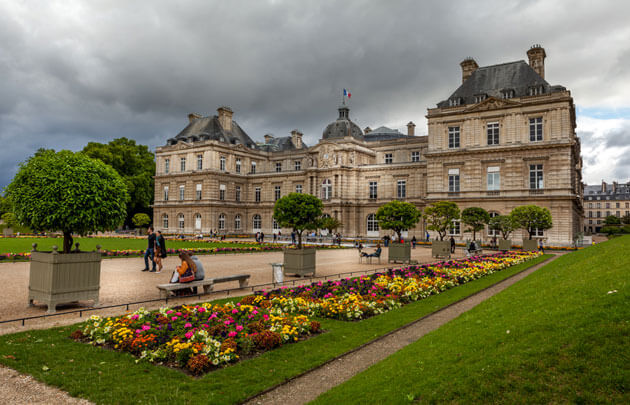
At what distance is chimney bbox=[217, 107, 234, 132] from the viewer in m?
67.0

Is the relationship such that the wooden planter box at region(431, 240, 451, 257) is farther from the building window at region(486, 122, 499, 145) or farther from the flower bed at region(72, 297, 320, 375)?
the flower bed at region(72, 297, 320, 375)

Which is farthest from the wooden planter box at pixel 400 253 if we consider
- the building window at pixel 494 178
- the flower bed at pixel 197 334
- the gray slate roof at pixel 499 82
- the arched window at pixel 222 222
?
the arched window at pixel 222 222

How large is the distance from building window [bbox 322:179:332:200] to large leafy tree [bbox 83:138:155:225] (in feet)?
98.4

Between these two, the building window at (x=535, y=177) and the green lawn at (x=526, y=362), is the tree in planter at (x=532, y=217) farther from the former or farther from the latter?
the green lawn at (x=526, y=362)

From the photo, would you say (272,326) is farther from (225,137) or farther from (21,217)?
(225,137)

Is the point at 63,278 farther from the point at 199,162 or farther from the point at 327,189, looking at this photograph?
the point at 199,162

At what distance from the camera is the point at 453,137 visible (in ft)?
145

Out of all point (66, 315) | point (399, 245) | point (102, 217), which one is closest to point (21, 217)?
point (102, 217)

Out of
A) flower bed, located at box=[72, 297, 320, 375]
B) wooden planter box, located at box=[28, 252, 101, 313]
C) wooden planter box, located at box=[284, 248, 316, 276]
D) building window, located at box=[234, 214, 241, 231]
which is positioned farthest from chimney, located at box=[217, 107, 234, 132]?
flower bed, located at box=[72, 297, 320, 375]

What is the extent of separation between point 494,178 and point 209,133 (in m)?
42.4

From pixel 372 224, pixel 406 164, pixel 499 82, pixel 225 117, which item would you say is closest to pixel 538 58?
pixel 499 82

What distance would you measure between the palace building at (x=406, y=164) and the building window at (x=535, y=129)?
0.30 ft

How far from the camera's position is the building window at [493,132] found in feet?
138

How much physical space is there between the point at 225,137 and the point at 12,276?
51.5 metres
